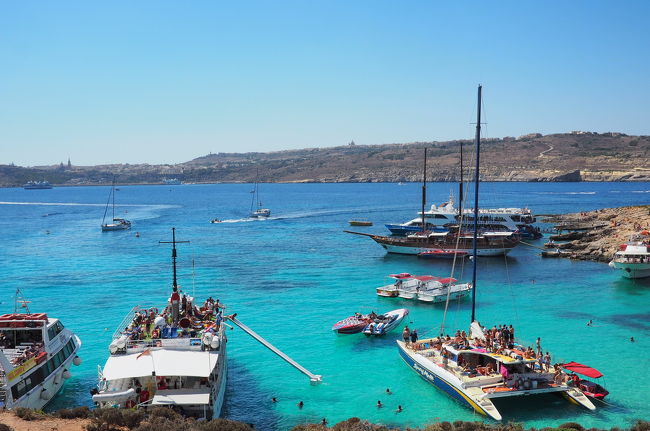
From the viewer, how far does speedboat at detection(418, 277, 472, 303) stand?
47281 mm

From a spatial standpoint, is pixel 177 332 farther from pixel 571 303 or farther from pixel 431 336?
pixel 571 303

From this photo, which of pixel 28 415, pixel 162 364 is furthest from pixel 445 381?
pixel 28 415

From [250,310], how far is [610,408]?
26.9 m

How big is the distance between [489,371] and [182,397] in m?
14.0

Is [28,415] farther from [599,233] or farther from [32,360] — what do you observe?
[599,233]

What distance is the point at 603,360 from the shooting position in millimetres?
32906

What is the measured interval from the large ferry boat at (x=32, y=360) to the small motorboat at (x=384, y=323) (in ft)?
57.3

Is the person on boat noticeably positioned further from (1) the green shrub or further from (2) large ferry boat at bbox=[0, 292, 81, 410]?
(1) the green shrub

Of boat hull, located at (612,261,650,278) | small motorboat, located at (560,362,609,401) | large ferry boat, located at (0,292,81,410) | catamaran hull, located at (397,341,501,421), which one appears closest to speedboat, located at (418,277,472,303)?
catamaran hull, located at (397,341,501,421)

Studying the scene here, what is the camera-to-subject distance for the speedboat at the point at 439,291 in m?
47.3

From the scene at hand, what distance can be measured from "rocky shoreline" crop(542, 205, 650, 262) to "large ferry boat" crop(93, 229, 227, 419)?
5300cm

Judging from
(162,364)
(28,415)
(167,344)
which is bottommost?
(28,415)

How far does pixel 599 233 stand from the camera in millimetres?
77750

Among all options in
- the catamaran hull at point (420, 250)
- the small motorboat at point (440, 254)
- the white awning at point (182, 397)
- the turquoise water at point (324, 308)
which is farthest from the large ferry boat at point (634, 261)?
the white awning at point (182, 397)
